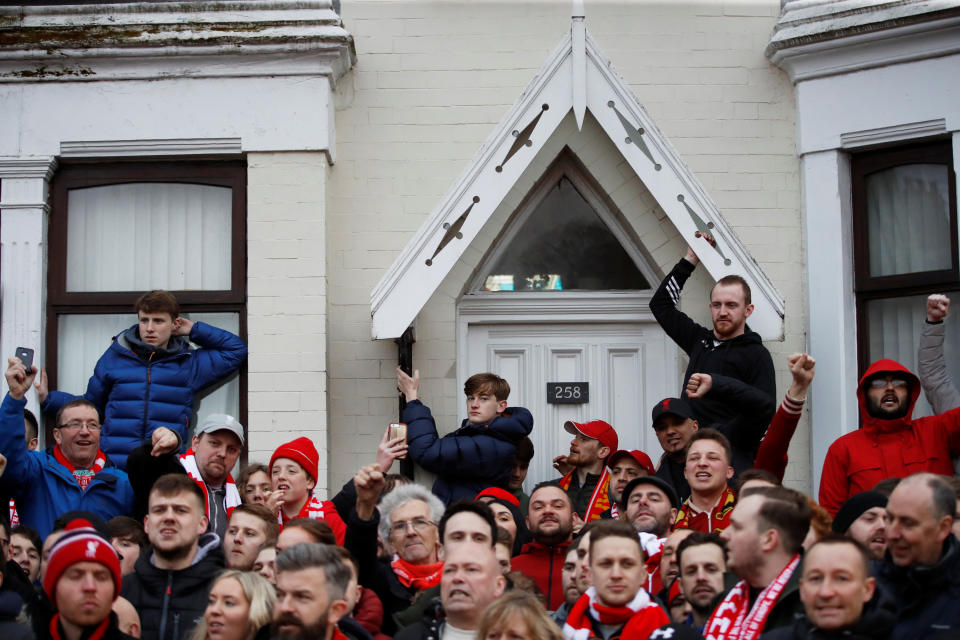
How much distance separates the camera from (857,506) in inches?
276

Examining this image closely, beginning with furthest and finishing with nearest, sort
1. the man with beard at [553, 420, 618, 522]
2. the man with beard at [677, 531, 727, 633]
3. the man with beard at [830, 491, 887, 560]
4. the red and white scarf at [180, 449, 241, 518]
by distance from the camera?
the man with beard at [553, 420, 618, 522] < the red and white scarf at [180, 449, 241, 518] < the man with beard at [830, 491, 887, 560] < the man with beard at [677, 531, 727, 633]

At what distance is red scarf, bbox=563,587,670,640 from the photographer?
607cm

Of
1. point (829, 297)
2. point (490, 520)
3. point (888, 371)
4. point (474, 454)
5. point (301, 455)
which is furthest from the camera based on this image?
point (829, 297)

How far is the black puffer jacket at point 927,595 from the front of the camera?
5617 mm

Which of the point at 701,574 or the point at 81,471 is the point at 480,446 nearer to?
the point at 81,471

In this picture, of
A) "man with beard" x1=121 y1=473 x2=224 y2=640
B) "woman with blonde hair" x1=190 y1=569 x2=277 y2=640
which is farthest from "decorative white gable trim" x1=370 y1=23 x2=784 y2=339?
"woman with blonde hair" x1=190 y1=569 x2=277 y2=640

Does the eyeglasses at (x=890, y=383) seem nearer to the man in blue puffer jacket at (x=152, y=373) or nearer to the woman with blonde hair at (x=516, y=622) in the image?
the woman with blonde hair at (x=516, y=622)

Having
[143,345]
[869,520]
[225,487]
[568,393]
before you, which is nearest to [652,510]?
[869,520]

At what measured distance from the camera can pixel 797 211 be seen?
412 inches

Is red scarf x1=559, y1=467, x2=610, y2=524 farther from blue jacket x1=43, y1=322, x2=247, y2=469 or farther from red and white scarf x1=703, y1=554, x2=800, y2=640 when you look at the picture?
red and white scarf x1=703, y1=554, x2=800, y2=640

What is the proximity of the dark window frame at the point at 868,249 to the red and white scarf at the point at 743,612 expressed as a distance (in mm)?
4465

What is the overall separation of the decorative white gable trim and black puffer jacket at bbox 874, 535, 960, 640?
150 inches

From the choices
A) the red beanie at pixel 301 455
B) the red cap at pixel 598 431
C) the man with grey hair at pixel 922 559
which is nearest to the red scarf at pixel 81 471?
the red beanie at pixel 301 455

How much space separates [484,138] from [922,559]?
5596 millimetres
